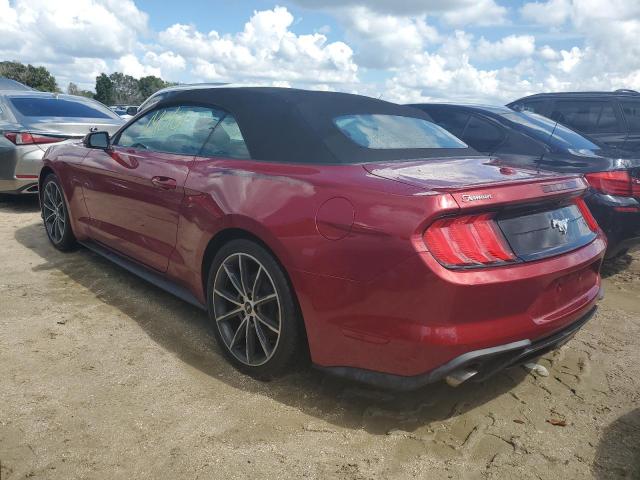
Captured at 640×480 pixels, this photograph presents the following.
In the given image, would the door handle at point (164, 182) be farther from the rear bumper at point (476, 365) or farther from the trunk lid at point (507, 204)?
the rear bumper at point (476, 365)

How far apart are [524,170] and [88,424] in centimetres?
240

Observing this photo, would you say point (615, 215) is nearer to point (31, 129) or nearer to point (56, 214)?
point (56, 214)

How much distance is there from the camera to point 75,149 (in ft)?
15.3

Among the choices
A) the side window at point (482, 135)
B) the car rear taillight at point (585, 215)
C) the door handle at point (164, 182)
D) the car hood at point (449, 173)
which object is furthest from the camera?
the side window at point (482, 135)

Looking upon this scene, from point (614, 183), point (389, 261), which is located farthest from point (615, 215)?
point (389, 261)

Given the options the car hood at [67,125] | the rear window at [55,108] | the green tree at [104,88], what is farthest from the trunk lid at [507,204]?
the green tree at [104,88]

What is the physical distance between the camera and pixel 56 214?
5.04m

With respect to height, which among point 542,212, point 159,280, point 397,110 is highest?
point 397,110

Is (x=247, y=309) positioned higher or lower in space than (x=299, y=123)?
lower

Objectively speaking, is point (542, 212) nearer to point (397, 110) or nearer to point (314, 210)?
point (314, 210)

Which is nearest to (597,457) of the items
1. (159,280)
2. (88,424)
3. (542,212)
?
(542,212)

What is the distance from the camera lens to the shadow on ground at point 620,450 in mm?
2262

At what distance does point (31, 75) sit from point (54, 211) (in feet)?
217

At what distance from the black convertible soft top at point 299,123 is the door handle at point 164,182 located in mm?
528
